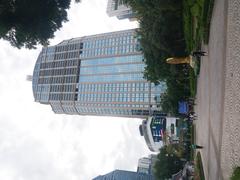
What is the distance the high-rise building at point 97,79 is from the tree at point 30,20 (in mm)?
81609

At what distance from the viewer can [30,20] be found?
89.5 ft

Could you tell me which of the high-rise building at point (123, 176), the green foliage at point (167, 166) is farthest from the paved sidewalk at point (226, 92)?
the high-rise building at point (123, 176)

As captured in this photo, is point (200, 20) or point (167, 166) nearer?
point (200, 20)

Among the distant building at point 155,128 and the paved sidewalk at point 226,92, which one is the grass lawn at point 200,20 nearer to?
the paved sidewalk at point 226,92

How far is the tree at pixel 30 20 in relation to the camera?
→ 2583cm

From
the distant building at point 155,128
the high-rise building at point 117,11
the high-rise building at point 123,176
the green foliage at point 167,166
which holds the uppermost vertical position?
the high-rise building at point 117,11

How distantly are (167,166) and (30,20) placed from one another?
4857 cm

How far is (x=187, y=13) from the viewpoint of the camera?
1363 inches

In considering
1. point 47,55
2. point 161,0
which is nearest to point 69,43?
point 47,55

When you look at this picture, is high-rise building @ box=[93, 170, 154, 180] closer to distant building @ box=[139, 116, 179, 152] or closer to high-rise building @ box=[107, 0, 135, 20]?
distant building @ box=[139, 116, 179, 152]

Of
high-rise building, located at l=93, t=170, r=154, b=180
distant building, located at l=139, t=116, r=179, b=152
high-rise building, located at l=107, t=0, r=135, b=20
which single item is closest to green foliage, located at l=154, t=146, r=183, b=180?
distant building, located at l=139, t=116, r=179, b=152

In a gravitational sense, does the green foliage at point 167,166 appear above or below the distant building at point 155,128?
below

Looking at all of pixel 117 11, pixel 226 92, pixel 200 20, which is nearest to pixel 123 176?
pixel 117 11

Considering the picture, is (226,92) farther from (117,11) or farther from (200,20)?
(117,11)
